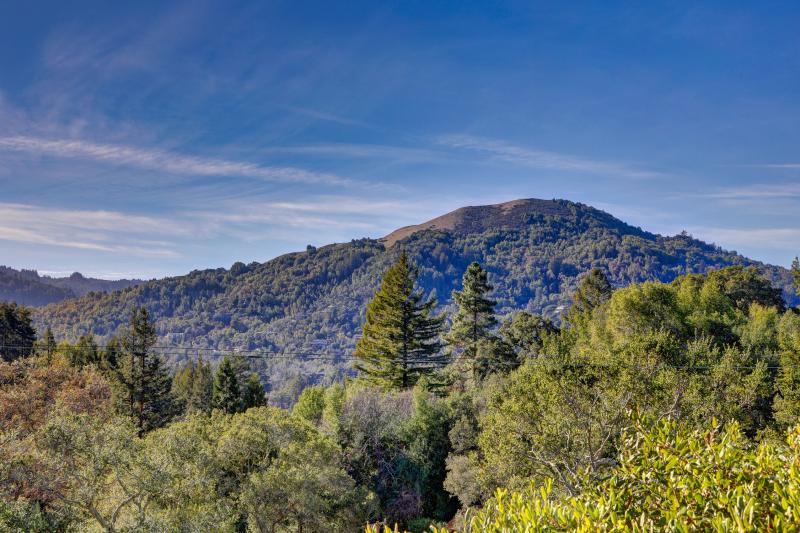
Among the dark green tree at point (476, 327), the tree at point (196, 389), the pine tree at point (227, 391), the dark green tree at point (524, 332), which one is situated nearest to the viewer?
the dark green tree at point (476, 327)

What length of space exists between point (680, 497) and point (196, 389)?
198 feet

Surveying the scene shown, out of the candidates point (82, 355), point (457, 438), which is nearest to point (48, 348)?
point (82, 355)

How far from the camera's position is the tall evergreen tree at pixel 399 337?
1339 inches

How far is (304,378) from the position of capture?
140 m

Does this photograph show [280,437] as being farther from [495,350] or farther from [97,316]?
[97,316]

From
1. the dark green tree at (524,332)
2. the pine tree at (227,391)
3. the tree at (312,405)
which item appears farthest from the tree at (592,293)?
the pine tree at (227,391)

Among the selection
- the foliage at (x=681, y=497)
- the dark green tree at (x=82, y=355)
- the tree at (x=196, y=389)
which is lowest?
the tree at (x=196, y=389)

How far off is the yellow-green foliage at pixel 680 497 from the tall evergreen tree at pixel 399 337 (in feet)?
96.1

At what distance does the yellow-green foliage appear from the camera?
3400 millimetres

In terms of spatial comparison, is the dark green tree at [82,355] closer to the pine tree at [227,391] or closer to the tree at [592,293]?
the pine tree at [227,391]

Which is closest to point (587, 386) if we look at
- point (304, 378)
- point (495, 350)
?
point (495, 350)

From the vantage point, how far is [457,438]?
25203 mm

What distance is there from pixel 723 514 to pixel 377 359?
31.8 metres

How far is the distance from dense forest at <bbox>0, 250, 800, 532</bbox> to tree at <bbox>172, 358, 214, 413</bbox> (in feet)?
54.9
